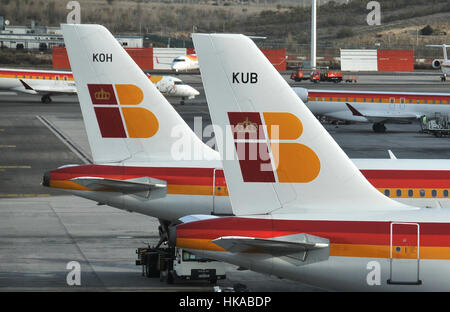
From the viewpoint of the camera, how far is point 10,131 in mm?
74625

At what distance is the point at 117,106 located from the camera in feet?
96.9

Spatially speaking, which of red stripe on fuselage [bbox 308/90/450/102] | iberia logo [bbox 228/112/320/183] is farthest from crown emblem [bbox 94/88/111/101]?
red stripe on fuselage [bbox 308/90/450/102]

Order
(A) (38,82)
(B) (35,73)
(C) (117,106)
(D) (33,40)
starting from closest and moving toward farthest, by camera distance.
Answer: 1. (C) (117,106)
2. (A) (38,82)
3. (B) (35,73)
4. (D) (33,40)

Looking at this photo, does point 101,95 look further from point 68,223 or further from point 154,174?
point 68,223

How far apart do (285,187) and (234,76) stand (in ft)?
8.49

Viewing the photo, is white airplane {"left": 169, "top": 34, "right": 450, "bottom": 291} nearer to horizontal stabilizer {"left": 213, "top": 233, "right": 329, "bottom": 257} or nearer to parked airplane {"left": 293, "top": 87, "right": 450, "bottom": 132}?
horizontal stabilizer {"left": 213, "top": 233, "right": 329, "bottom": 257}

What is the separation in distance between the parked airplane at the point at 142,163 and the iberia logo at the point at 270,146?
10081 millimetres

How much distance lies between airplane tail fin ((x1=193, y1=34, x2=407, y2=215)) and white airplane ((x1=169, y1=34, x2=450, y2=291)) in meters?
0.02

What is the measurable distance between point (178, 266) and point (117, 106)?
6.37m

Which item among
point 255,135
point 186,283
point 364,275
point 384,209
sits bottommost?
point 186,283

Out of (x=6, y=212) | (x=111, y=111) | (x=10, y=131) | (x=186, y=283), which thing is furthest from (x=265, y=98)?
(x=10, y=131)

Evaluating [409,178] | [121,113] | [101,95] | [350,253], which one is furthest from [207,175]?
[350,253]

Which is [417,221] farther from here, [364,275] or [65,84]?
[65,84]

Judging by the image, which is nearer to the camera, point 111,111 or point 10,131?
point 111,111
